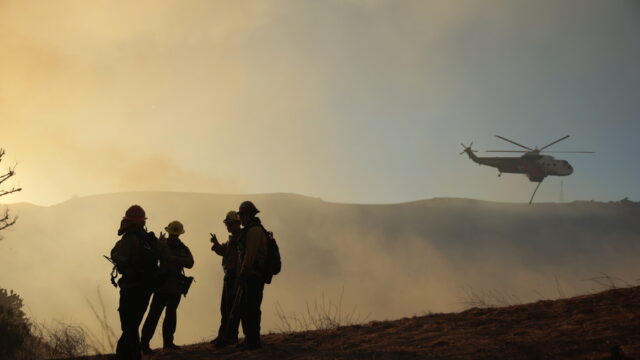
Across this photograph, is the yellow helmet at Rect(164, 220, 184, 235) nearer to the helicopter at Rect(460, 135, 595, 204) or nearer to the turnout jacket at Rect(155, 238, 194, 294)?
the turnout jacket at Rect(155, 238, 194, 294)

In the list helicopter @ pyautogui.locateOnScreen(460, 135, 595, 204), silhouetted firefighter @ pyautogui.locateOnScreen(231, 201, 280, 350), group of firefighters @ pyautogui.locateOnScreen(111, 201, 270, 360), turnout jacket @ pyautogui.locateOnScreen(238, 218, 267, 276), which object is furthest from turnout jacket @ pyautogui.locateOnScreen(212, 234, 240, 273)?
helicopter @ pyautogui.locateOnScreen(460, 135, 595, 204)

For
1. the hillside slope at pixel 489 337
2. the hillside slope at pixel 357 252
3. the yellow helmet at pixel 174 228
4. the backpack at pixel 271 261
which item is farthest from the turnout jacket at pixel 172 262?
the hillside slope at pixel 357 252

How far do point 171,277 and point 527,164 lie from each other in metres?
39.3

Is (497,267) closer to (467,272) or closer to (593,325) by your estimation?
(467,272)

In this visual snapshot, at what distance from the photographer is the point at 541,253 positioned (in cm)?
6450

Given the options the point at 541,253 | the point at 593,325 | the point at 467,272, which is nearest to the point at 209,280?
the point at 467,272

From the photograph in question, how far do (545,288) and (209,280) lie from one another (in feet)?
112

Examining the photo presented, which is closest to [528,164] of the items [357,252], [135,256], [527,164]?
[527,164]

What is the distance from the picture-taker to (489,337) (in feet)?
25.3

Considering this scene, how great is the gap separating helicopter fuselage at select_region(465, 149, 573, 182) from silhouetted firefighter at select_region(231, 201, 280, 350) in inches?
1470

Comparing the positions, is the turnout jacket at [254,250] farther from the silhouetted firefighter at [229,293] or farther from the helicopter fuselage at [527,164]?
the helicopter fuselage at [527,164]

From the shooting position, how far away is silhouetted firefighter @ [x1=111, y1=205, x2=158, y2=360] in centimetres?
667

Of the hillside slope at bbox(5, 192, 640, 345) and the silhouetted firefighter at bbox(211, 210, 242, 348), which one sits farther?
the hillside slope at bbox(5, 192, 640, 345)

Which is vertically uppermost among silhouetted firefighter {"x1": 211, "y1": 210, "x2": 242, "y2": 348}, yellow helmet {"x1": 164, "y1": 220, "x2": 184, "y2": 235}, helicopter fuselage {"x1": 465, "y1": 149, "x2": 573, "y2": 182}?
helicopter fuselage {"x1": 465, "y1": 149, "x2": 573, "y2": 182}
